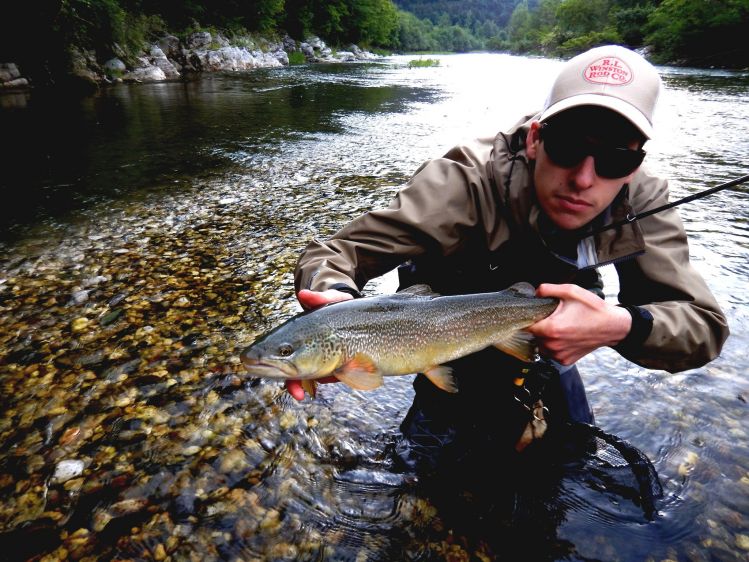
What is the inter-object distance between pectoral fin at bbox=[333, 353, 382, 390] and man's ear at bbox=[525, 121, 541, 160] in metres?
1.32

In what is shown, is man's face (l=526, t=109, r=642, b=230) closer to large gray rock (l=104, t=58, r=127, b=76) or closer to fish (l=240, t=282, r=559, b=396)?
fish (l=240, t=282, r=559, b=396)

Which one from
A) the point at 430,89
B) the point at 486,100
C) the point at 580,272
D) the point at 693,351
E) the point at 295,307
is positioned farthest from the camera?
the point at 430,89

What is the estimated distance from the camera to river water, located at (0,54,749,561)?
88.4 inches

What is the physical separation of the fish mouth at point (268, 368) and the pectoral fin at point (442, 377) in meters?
0.64

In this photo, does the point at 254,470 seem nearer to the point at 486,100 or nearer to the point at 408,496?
Answer: the point at 408,496

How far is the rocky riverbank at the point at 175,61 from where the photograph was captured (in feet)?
59.9

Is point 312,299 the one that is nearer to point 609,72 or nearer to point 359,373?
point 359,373

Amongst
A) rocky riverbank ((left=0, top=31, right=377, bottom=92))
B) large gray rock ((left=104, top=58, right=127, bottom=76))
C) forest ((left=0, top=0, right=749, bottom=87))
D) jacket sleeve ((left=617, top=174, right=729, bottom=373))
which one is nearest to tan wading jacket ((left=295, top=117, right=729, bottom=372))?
jacket sleeve ((left=617, top=174, right=729, bottom=373))

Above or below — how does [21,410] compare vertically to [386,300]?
below

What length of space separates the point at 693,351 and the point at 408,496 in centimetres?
161

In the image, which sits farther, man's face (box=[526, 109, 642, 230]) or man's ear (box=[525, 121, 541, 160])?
man's ear (box=[525, 121, 541, 160])

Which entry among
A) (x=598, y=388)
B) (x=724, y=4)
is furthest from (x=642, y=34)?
(x=598, y=388)

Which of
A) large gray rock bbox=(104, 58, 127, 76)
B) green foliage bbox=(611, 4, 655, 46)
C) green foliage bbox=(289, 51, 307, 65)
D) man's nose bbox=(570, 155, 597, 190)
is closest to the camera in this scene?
man's nose bbox=(570, 155, 597, 190)

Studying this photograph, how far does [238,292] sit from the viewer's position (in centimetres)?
446
